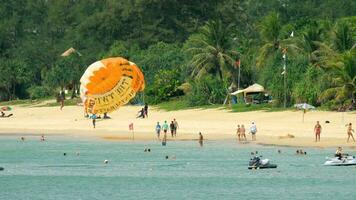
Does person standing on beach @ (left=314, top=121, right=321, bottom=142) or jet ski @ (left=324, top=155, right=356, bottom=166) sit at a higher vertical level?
person standing on beach @ (left=314, top=121, right=321, bottom=142)

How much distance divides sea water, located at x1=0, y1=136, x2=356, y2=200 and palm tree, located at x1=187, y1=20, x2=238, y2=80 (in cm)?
1787

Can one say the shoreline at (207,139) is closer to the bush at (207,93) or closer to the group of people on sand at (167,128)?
the group of people on sand at (167,128)

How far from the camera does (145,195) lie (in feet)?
142

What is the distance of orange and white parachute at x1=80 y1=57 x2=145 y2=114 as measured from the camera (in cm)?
7119

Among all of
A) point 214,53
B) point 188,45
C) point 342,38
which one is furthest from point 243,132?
point 188,45

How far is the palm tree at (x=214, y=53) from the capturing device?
262 ft

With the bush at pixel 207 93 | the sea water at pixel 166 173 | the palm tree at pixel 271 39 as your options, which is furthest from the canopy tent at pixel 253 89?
the sea water at pixel 166 173

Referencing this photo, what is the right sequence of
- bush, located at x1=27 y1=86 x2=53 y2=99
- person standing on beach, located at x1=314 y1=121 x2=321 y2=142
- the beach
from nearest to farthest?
person standing on beach, located at x1=314 y1=121 x2=321 y2=142 < the beach < bush, located at x1=27 y1=86 x2=53 y2=99

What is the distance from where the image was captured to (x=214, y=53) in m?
80.0

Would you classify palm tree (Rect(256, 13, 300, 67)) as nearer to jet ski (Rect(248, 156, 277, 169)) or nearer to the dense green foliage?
the dense green foliage

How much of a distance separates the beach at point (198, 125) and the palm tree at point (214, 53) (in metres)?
4.78

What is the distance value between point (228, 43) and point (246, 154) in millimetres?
26323

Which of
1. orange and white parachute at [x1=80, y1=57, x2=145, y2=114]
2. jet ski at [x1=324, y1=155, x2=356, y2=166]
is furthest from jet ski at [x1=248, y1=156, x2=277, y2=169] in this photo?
orange and white parachute at [x1=80, y1=57, x2=145, y2=114]

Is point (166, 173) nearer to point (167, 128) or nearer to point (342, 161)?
point (342, 161)
